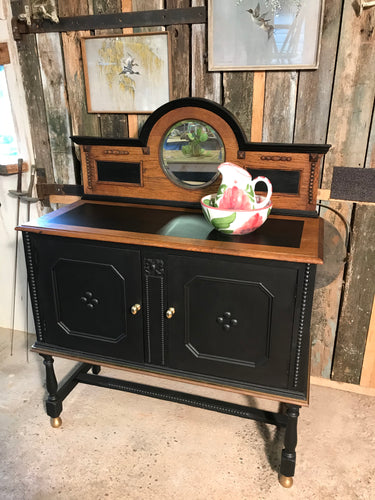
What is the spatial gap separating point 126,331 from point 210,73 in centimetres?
114

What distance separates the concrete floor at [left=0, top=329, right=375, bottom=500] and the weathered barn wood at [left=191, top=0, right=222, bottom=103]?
145 cm

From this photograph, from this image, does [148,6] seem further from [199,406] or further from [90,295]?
[199,406]

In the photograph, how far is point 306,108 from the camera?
175cm

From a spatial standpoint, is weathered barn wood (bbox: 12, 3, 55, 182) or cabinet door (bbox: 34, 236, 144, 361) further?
weathered barn wood (bbox: 12, 3, 55, 182)

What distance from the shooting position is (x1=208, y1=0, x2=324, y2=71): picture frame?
1.61 m

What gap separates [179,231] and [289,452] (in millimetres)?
947

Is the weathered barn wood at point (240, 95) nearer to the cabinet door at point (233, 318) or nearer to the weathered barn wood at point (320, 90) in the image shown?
the weathered barn wood at point (320, 90)

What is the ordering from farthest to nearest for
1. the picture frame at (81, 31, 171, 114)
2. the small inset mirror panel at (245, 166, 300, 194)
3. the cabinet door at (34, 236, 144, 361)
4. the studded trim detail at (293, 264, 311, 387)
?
1. the picture frame at (81, 31, 171, 114)
2. the small inset mirror panel at (245, 166, 300, 194)
3. the cabinet door at (34, 236, 144, 361)
4. the studded trim detail at (293, 264, 311, 387)

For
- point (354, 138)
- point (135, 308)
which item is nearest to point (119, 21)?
point (354, 138)

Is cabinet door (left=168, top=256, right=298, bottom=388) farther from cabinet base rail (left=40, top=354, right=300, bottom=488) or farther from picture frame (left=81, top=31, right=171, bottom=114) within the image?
picture frame (left=81, top=31, right=171, bottom=114)

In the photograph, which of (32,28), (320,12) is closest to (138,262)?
(320,12)

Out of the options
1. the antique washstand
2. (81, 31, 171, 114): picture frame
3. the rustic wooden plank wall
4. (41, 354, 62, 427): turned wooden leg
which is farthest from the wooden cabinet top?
(41, 354, 62, 427): turned wooden leg

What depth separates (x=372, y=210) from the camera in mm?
1830

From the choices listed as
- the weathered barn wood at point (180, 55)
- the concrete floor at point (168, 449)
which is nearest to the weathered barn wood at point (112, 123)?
the weathered barn wood at point (180, 55)
